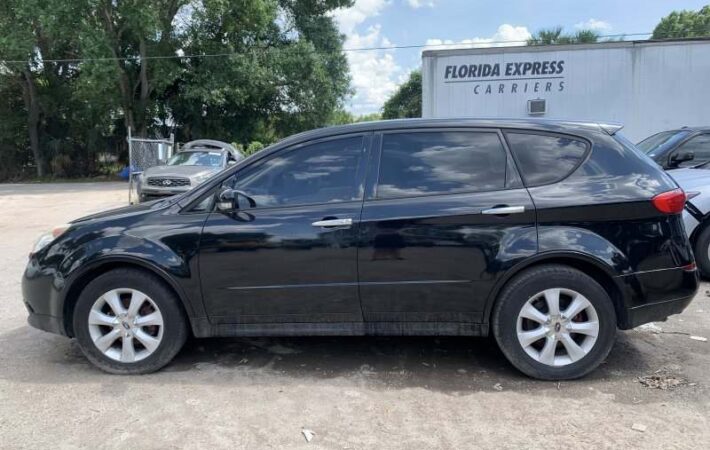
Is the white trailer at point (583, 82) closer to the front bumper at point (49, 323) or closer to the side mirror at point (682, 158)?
the side mirror at point (682, 158)

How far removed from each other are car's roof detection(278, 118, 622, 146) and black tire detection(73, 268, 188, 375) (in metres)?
1.34

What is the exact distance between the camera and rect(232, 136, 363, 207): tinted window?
12.0ft

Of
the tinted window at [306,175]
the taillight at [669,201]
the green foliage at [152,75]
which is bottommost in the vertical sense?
the taillight at [669,201]

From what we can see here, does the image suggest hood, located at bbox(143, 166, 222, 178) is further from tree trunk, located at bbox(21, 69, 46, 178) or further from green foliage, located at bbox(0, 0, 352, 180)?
tree trunk, located at bbox(21, 69, 46, 178)

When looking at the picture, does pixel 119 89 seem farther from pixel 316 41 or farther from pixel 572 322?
pixel 572 322

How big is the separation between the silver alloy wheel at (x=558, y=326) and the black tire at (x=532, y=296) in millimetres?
27

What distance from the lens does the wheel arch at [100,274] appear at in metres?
3.61

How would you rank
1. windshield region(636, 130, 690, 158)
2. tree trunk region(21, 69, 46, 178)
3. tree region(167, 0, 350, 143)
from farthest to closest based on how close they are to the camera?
tree trunk region(21, 69, 46, 178)
tree region(167, 0, 350, 143)
windshield region(636, 130, 690, 158)

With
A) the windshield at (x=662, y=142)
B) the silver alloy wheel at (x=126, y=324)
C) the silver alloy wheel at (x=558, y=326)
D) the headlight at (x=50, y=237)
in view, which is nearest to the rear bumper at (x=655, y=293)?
the silver alloy wheel at (x=558, y=326)

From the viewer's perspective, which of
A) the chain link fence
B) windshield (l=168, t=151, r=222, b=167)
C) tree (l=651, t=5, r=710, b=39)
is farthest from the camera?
tree (l=651, t=5, r=710, b=39)

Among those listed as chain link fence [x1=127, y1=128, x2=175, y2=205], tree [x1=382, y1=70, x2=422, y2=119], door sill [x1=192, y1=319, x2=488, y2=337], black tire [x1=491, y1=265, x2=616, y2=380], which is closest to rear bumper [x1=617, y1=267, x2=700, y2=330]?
black tire [x1=491, y1=265, x2=616, y2=380]

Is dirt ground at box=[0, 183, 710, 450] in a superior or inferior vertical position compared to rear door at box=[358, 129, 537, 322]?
inferior

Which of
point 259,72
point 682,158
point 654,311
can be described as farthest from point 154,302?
point 259,72

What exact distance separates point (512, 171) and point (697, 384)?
184 centimetres
